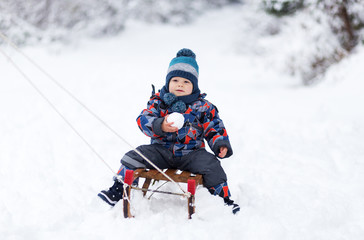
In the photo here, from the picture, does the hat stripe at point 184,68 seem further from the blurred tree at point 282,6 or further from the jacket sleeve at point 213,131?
the blurred tree at point 282,6

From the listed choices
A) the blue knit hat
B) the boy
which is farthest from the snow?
the blue knit hat

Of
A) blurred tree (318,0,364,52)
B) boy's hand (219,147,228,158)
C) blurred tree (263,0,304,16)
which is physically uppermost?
blurred tree (263,0,304,16)

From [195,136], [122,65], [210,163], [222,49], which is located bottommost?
[210,163]

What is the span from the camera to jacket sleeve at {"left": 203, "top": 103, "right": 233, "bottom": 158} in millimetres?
2539

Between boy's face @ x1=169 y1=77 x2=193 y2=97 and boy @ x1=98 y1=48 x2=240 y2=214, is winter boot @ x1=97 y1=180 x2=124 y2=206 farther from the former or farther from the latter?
boy's face @ x1=169 y1=77 x2=193 y2=97

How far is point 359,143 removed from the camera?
411 cm

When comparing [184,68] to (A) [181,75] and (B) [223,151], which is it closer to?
(A) [181,75]

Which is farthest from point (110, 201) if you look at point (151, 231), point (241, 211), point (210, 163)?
point (241, 211)

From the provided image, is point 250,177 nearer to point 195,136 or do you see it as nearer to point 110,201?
point 195,136

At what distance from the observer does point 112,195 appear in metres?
2.54

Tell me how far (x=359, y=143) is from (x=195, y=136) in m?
2.37

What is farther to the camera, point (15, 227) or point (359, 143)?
point (359, 143)

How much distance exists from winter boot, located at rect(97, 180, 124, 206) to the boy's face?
2.46 feet

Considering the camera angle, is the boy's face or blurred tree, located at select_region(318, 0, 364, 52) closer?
the boy's face
